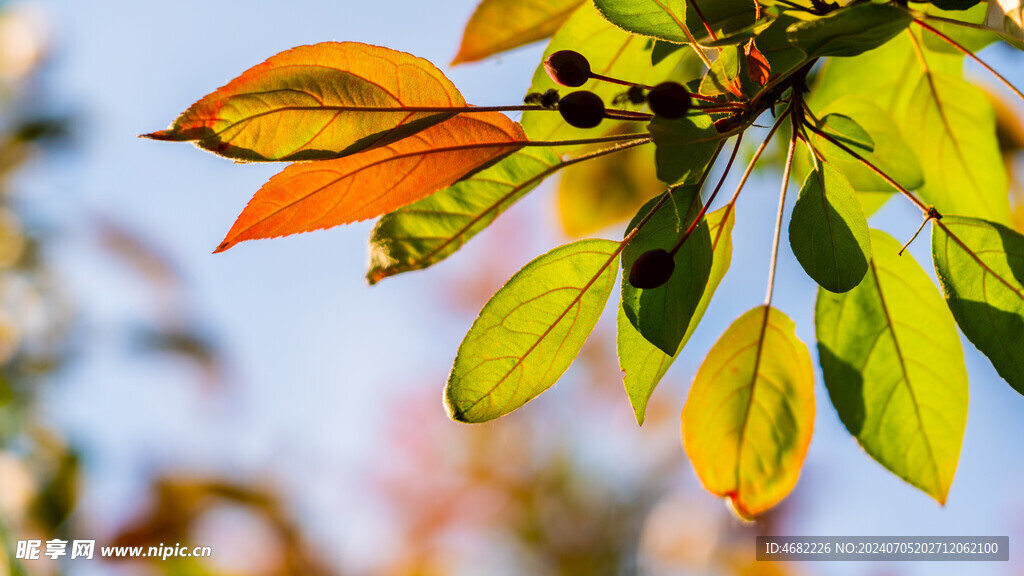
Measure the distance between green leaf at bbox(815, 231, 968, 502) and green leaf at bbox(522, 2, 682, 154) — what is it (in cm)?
28

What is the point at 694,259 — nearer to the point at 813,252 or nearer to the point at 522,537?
the point at 813,252

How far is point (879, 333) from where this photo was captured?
0.71 meters

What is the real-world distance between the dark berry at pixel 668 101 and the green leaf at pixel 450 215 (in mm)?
184

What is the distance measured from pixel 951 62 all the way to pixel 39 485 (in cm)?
196

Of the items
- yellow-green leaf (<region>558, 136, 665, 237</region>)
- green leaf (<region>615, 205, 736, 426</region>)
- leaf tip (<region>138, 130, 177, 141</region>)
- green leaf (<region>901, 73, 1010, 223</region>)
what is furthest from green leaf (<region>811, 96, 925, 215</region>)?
leaf tip (<region>138, 130, 177, 141</region>)

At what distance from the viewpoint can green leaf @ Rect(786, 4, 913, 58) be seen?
38 cm

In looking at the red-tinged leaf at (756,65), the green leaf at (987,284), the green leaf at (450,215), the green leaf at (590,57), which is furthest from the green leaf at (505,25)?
the green leaf at (987,284)

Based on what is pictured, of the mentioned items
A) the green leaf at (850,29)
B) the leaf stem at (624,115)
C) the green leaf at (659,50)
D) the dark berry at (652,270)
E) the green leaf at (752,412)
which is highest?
the green leaf at (659,50)

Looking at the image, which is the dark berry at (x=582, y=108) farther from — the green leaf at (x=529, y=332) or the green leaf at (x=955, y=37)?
the green leaf at (x=955, y=37)

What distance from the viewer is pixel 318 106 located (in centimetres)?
47

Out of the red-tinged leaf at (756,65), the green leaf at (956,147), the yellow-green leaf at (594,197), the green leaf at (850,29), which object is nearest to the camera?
the green leaf at (850,29)

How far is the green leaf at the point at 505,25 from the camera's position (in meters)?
0.77

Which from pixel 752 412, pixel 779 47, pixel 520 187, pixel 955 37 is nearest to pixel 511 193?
pixel 520 187

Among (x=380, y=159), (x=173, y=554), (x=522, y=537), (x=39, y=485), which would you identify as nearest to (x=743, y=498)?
(x=380, y=159)
